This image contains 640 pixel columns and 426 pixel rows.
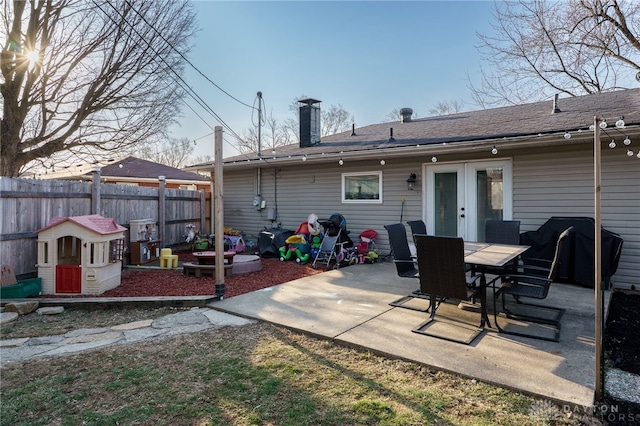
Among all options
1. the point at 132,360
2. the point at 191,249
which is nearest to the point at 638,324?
the point at 132,360

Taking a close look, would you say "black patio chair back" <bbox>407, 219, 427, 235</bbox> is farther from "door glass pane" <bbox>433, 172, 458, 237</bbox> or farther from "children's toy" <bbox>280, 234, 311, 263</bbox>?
"children's toy" <bbox>280, 234, 311, 263</bbox>

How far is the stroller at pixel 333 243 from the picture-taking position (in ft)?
23.5

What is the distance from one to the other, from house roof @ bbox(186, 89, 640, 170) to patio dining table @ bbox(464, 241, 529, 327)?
7.22 ft

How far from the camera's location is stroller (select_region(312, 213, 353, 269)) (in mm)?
7176

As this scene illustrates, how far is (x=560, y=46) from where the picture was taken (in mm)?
7836

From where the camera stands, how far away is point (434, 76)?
41.5ft

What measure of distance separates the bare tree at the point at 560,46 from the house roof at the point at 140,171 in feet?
39.9

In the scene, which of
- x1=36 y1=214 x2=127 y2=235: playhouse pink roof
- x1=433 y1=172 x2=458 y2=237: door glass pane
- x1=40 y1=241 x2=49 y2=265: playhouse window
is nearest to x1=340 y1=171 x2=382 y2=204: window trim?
x1=433 y1=172 x2=458 y2=237: door glass pane

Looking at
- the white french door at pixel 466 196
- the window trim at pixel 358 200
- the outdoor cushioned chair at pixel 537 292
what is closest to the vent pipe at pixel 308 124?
the window trim at pixel 358 200

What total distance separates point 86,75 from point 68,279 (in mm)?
6413

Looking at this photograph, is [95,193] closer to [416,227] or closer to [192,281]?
[192,281]

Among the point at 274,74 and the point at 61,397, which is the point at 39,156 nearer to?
the point at 274,74

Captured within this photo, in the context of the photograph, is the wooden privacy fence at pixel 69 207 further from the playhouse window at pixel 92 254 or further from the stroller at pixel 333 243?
the stroller at pixel 333 243

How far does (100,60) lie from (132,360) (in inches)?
347
